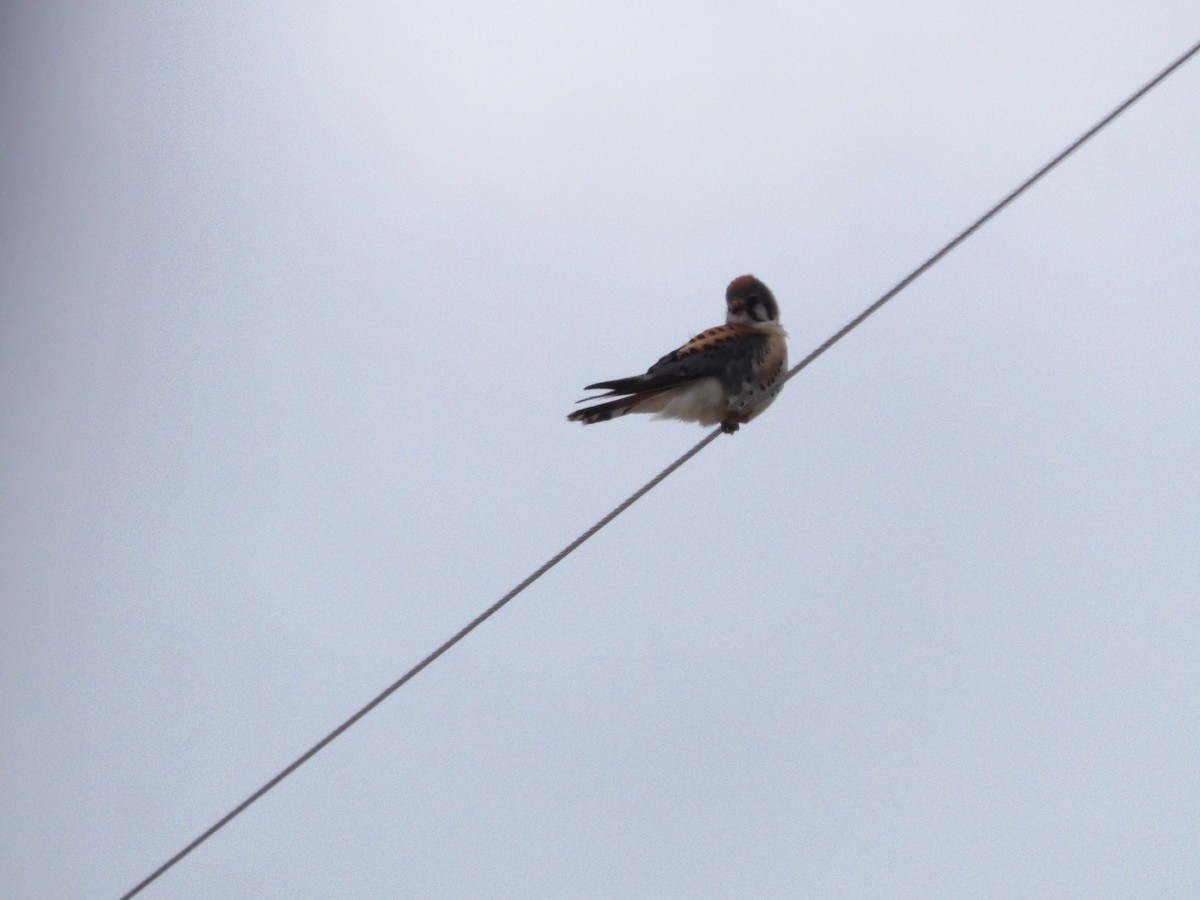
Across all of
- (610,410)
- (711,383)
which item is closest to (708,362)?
(711,383)

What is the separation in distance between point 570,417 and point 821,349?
151 centimetres

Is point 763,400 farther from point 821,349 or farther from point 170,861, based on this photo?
point 170,861

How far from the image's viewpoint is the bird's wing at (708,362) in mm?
4559

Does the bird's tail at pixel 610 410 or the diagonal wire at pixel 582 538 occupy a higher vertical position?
the bird's tail at pixel 610 410

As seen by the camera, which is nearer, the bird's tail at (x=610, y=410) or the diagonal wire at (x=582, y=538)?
the diagonal wire at (x=582, y=538)

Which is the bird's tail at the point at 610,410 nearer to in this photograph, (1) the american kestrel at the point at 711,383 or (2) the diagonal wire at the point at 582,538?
(1) the american kestrel at the point at 711,383

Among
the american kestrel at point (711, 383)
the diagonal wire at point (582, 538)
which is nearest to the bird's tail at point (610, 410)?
the american kestrel at point (711, 383)

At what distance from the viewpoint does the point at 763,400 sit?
15.5ft

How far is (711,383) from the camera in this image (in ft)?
15.3

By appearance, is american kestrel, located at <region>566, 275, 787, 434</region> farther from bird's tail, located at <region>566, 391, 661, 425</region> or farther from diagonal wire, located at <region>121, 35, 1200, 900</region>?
diagonal wire, located at <region>121, 35, 1200, 900</region>

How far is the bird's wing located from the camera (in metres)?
4.56

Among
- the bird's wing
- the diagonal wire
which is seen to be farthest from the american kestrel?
the diagonal wire

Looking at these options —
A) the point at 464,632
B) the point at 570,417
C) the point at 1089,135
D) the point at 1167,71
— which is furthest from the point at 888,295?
the point at 570,417

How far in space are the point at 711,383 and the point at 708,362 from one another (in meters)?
0.08
